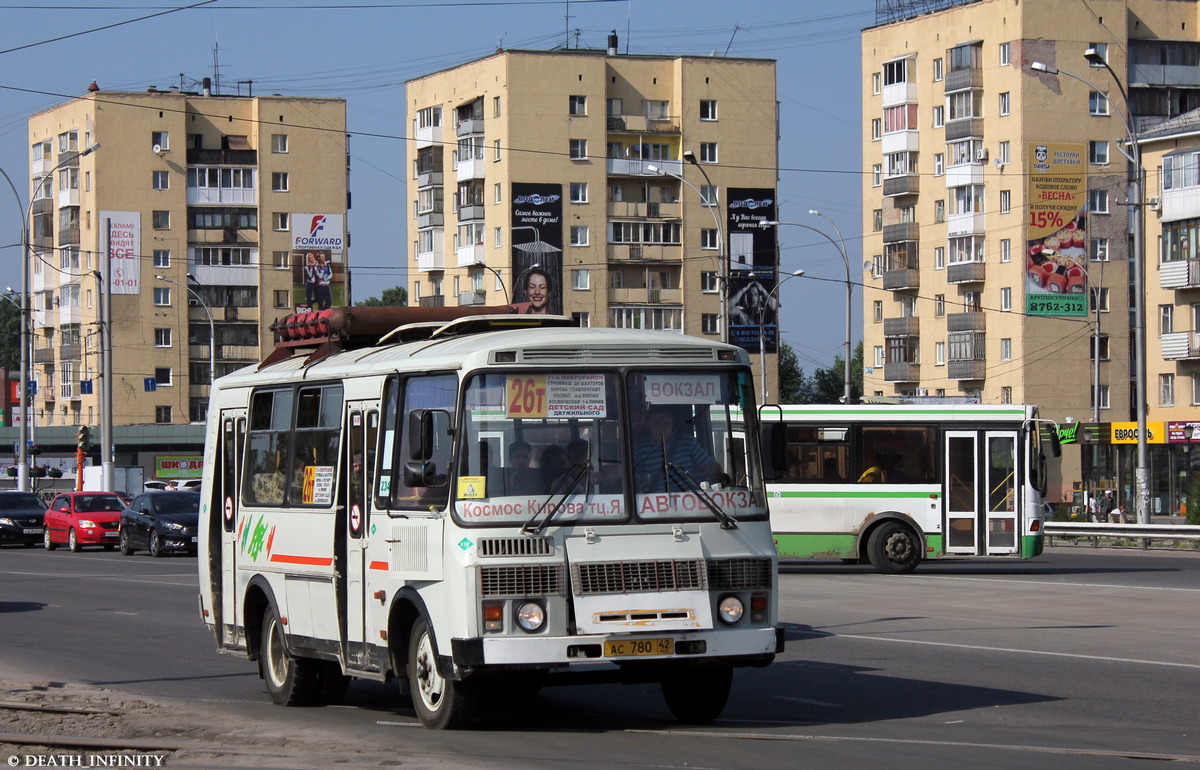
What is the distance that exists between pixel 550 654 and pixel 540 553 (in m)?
0.59

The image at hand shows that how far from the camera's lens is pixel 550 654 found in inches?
380

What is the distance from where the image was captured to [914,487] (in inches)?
1096

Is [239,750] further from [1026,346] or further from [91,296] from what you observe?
[91,296]

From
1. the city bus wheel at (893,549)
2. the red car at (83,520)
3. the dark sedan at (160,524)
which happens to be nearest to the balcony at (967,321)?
the red car at (83,520)

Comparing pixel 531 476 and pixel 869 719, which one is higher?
pixel 531 476

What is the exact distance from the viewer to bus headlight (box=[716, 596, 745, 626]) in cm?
1002

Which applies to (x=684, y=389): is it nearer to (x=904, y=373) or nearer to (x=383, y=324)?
(x=383, y=324)

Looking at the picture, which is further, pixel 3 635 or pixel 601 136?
pixel 601 136

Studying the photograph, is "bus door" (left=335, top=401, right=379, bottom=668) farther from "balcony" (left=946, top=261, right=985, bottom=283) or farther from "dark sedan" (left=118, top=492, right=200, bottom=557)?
"balcony" (left=946, top=261, right=985, bottom=283)

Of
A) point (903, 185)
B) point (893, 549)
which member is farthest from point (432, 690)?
point (903, 185)

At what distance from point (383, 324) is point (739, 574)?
12.6 ft

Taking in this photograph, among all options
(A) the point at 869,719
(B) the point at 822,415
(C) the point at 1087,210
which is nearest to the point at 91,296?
(C) the point at 1087,210

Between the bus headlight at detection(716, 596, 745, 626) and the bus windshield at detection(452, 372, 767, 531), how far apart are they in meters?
0.47

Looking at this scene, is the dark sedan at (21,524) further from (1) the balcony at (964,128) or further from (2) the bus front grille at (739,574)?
(1) the balcony at (964,128)
